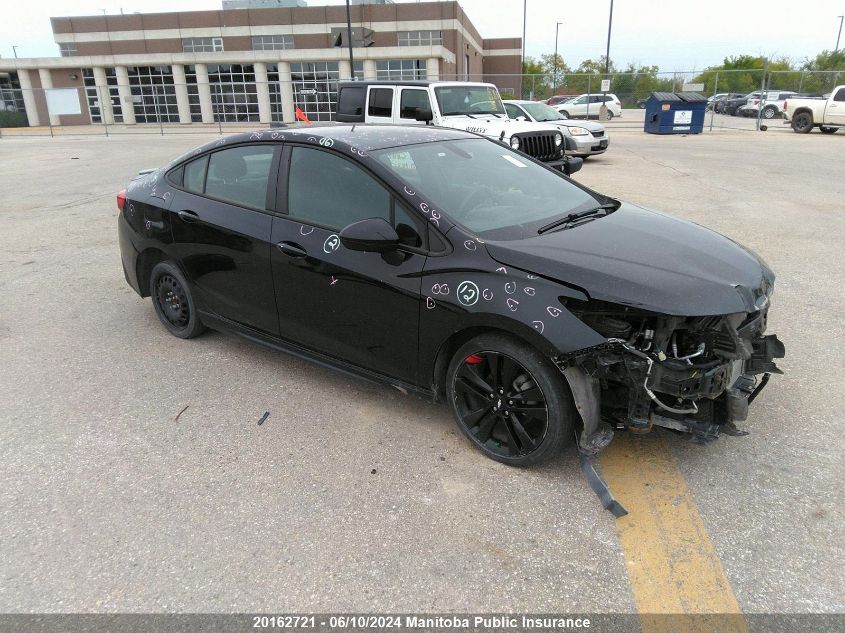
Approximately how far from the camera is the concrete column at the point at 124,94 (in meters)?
44.2

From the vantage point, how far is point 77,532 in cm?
276

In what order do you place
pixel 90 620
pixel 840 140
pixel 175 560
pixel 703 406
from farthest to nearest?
pixel 840 140
pixel 703 406
pixel 175 560
pixel 90 620

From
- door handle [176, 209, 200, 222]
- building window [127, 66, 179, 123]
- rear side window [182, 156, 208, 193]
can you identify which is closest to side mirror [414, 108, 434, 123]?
rear side window [182, 156, 208, 193]

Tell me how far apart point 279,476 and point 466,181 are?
1975mm

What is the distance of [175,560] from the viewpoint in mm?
2588

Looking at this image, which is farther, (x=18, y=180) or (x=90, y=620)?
(x=18, y=180)

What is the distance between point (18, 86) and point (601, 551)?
57813 millimetres

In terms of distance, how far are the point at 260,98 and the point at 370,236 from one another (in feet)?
139

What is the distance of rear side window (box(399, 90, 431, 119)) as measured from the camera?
11328 millimetres

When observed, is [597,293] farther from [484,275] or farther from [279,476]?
[279,476]

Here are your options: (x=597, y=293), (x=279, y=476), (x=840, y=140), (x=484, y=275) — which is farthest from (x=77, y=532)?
(x=840, y=140)

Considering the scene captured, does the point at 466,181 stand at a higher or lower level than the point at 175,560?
higher

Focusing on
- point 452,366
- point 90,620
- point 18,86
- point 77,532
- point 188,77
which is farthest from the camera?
point 18,86

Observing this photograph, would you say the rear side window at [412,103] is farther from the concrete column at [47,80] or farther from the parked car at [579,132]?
the concrete column at [47,80]
